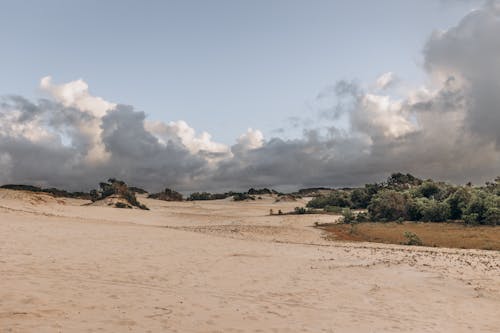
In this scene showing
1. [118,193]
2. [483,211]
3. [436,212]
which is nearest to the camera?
[483,211]

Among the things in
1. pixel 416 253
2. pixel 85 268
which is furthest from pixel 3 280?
pixel 416 253

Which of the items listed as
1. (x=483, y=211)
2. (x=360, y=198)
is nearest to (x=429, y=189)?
(x=360, y=198)

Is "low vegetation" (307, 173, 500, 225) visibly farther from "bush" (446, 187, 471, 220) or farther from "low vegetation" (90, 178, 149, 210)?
"low vegetation" (90, 178, 149, 210)

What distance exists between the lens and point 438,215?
3716 cm

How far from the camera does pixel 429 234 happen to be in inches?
1119

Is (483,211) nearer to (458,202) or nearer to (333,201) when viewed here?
(458,202)

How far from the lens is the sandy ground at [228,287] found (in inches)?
308

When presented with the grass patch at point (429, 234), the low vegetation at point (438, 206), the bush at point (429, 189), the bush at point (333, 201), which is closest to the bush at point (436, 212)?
the low vegetation at point (438, 206)

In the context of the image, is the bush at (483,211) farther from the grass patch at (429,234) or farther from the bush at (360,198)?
the bush at (360,198)

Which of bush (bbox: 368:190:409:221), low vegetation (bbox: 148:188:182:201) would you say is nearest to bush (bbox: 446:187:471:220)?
bush (bbox: 368:190:409:221)

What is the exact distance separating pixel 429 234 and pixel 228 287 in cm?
2173

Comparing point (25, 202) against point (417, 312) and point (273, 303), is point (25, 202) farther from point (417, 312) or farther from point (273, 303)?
point (417, 312)

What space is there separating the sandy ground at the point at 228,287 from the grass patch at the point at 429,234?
5.27 m

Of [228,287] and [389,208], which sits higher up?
[389,208]
